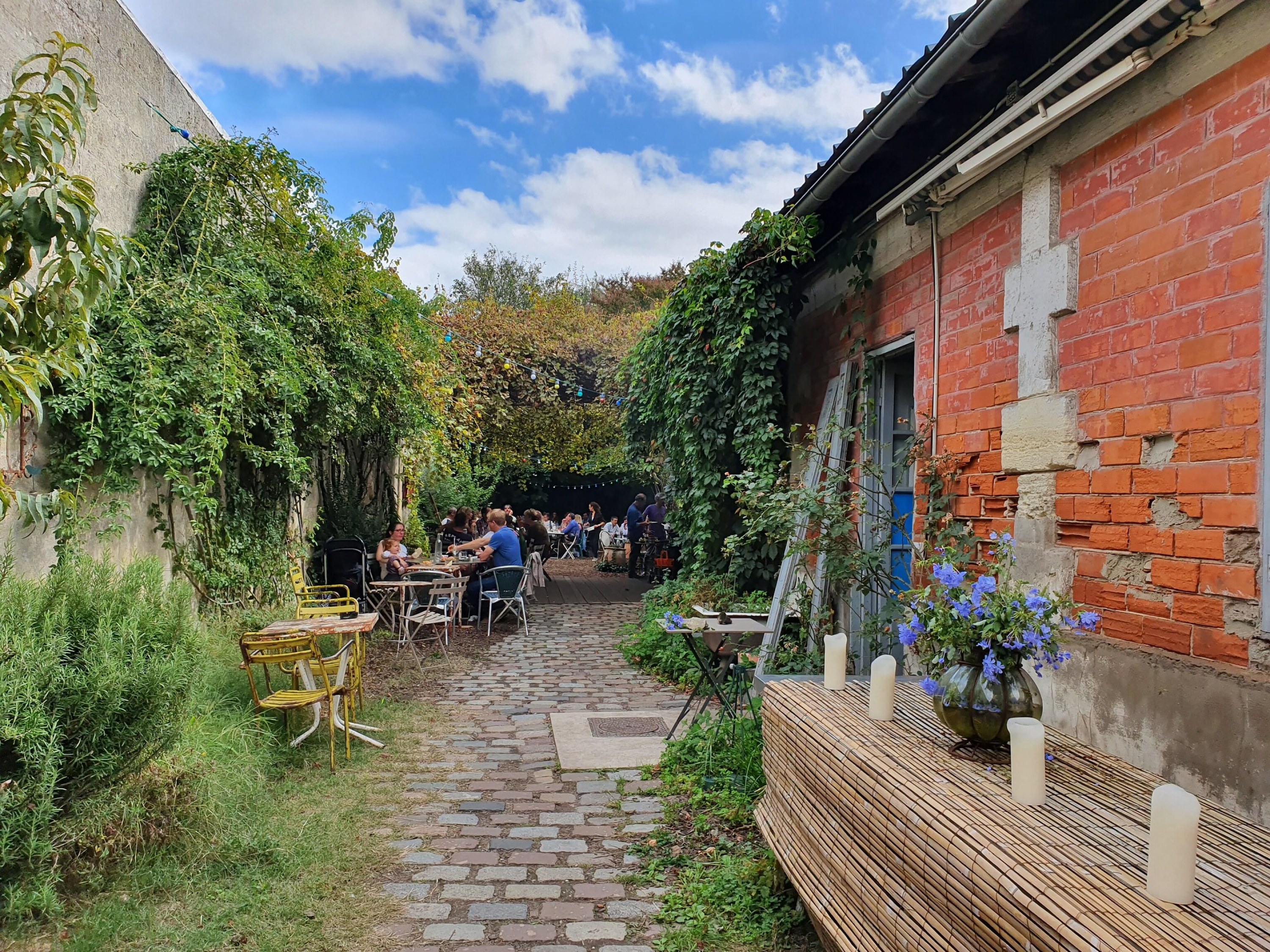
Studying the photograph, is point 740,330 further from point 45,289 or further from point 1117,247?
point 45,289

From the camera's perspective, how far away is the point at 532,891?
10.5 ft

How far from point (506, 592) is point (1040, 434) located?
7188 millimetres

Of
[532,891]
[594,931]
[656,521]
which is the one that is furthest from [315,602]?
[656,521]

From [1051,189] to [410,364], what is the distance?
25.7 feet

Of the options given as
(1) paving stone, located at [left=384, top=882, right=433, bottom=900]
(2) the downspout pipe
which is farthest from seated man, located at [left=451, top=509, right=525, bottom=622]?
(1) paving stone, located at [left=384, top=882, right=433, bottom=900]

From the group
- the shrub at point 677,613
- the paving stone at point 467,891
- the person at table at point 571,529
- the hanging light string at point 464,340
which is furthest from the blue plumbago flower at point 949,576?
the person at table at point 571,529

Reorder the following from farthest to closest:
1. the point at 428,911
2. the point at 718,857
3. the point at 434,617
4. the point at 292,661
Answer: the point at 434,617 < the point at 292,661 < the point at 718,857 < the point at 428,911

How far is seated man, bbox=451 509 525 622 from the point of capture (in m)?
9.50

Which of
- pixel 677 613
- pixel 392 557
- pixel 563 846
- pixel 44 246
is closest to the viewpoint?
pixel 44 246

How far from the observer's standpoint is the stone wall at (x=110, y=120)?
14.9 feet

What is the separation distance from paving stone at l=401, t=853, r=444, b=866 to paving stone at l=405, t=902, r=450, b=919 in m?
0.36

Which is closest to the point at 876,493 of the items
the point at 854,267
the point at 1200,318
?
the point at 854,267

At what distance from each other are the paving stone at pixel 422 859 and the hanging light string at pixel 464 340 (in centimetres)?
579

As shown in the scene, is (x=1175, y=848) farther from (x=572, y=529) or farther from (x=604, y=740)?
(x=572, y=529)
